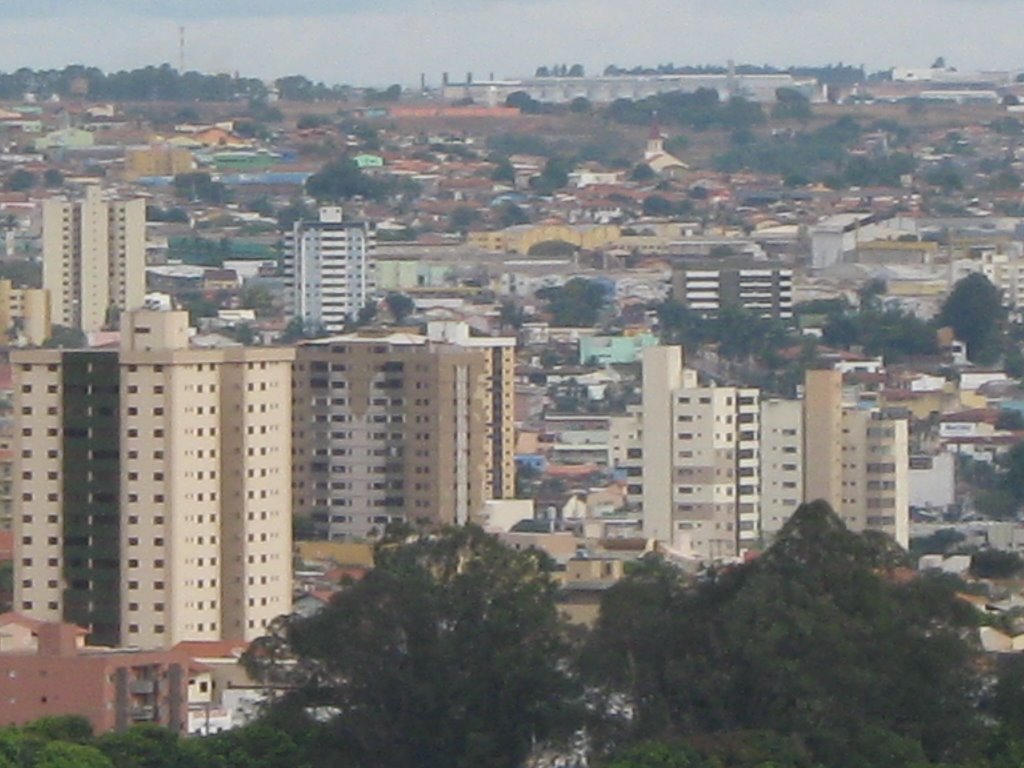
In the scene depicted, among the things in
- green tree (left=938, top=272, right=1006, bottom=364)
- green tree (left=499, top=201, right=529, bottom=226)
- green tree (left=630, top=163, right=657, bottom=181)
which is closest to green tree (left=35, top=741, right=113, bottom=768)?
green tree (left=938, top=272, right=1006, bottom=364)

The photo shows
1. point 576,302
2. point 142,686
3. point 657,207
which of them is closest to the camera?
point 142,686

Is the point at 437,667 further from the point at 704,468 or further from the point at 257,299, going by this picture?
the point at 257,299

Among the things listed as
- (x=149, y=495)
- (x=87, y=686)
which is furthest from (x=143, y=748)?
(x=149, y=495)

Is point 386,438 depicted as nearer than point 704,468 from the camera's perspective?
No

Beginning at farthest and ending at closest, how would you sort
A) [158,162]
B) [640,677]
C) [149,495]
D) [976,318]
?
[158,162]
[976,318]
[149,495]
[640,677]

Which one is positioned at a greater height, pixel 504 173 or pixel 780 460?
pixel 504 173

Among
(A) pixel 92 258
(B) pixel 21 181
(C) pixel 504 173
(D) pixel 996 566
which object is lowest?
(D) pixel 996 566

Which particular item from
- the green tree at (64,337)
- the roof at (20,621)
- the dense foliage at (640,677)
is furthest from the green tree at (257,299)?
the dense foliage at (640,677)
